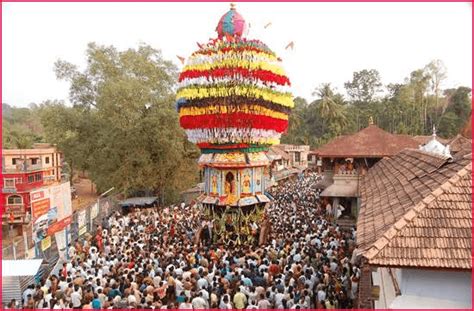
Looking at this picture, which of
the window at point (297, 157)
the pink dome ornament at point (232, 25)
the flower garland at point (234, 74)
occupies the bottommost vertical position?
the window at point (297, 157)

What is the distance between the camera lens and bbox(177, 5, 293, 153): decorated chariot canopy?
53.0ft

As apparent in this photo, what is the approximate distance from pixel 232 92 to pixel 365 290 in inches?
356

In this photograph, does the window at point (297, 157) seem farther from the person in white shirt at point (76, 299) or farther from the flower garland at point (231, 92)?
the person in white shirt at point (76, 299)

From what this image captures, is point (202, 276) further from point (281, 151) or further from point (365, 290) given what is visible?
point (281, 151)

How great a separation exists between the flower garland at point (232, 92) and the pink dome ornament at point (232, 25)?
143 centimetres

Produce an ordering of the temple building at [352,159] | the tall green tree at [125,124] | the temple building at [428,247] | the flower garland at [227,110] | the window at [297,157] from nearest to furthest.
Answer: the temple building at [428,247]
the flower garland at [227,110]
the temple building at [352,159]
the tall green tree at [125,124]
the window at [297,157]

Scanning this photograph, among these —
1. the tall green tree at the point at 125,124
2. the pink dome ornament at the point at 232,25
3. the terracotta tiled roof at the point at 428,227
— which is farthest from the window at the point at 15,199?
the terracotta tiled roof at the point at 428,227

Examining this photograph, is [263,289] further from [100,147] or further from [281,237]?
[100,147]

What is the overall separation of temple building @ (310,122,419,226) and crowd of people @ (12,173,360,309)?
16.6 ft

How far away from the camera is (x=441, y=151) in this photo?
449 inches

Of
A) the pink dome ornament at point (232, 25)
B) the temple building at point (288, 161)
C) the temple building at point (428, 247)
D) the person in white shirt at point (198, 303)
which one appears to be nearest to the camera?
the temple building at point (428, 247)

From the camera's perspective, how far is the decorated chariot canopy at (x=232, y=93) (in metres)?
16.2

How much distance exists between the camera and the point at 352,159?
20.5 m

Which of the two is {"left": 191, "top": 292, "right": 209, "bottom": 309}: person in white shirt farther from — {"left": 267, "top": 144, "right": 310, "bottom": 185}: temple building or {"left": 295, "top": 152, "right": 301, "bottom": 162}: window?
{"left": 295, "top": 152, "right": 301, "bottom": 162}: window
